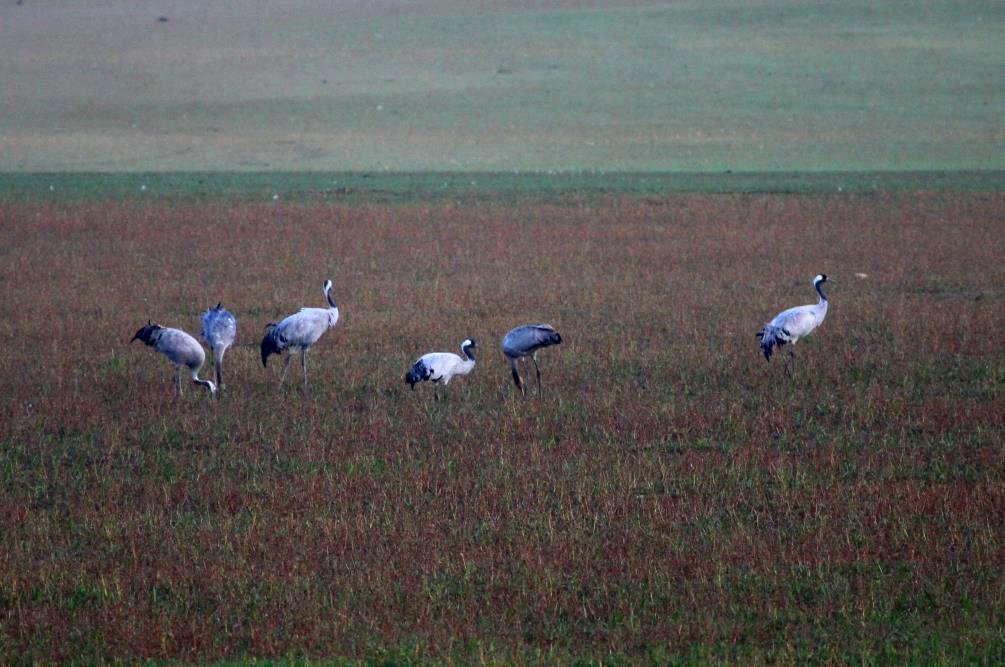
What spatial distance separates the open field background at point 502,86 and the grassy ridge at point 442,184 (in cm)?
403

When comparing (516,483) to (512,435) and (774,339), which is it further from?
(774,339)

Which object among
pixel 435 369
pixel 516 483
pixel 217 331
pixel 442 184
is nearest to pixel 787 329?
pixel 435 369

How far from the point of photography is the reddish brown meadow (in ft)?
20.1

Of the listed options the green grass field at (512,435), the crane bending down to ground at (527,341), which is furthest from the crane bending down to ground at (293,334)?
the crane bending down to ground at (527,341)

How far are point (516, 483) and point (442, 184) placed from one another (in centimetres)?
3385

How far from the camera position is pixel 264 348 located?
11.9 metres

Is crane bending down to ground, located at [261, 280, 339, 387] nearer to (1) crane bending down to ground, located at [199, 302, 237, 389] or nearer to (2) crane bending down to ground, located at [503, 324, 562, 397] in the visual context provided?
(1) crane bending down to ground, located at [199, 302, 237, 389]

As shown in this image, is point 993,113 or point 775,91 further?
point 775,91

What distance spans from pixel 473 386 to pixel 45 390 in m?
3.56

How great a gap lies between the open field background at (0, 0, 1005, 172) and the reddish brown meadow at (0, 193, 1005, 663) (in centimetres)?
3420

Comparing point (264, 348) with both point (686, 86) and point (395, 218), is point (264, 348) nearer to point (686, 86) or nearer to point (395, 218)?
point (395, 218)

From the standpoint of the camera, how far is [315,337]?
12102mm

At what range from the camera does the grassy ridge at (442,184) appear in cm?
3678

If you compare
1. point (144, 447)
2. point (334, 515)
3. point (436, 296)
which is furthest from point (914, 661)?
point (436, 296)
